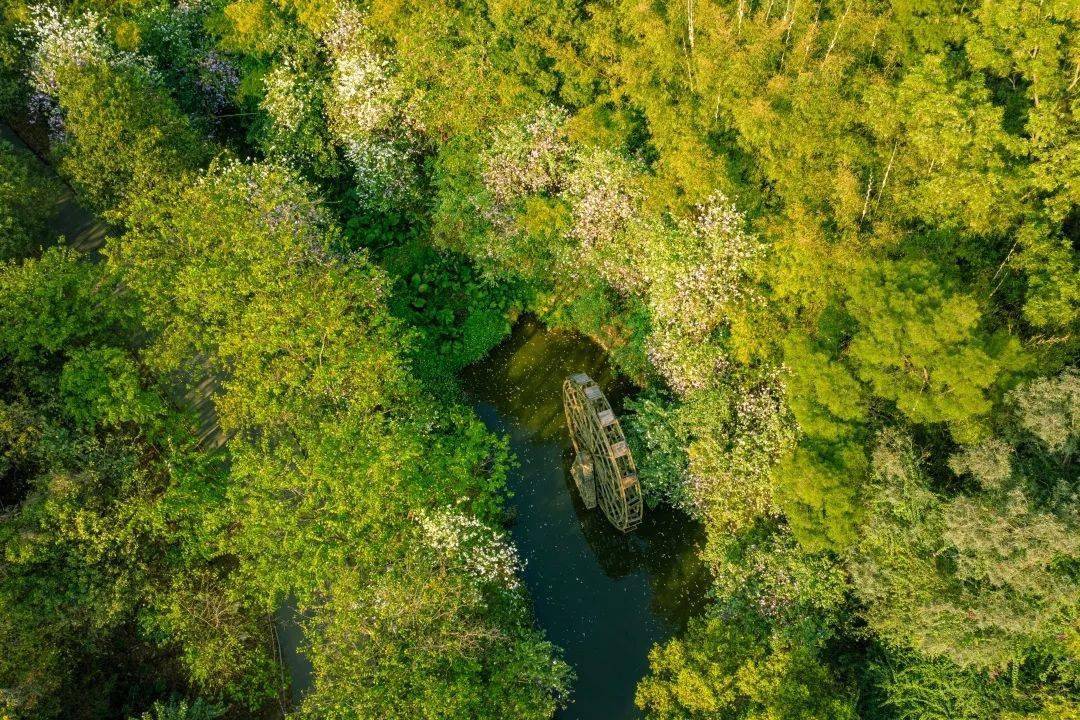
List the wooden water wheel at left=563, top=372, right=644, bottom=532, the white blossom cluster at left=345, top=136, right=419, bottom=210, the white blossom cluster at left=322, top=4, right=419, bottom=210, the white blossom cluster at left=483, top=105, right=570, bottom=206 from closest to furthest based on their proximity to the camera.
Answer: the wooden water wheel at left=563, top=372, right=644, bottom=532 → the white blossom cluster at left=483, top=105, right=570, bottom=206 → the white blossom cluster at left=322, top=4, right=419, bottom=210 → the white blossom cluster at left=345, top=136, right=419, bottom=210

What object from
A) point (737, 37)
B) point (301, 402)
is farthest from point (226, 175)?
point (737, 37)

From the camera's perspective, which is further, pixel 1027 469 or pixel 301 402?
pixel 301 402

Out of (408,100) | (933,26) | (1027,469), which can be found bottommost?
(1027,469)

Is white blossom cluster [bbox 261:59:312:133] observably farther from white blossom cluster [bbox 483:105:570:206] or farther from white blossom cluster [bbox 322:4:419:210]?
white blossom cluster [bbox 483:105:570:206]

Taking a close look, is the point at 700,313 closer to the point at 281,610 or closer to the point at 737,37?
the point at 737,37

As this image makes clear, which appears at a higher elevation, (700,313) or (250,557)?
(700,313)

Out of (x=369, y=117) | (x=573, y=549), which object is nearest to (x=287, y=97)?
(x=369, y=117)

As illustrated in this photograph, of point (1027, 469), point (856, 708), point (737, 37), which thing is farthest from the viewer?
point (737, 37)

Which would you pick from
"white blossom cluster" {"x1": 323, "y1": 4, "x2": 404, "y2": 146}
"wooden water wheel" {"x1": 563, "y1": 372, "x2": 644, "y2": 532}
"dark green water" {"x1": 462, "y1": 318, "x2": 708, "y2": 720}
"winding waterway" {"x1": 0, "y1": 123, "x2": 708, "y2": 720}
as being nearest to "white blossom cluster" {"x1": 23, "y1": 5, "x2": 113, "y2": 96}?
"white blossom cluster" {"x1": 323, "y1": 4, "x2": 404, "y2": 146}
